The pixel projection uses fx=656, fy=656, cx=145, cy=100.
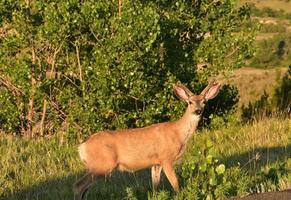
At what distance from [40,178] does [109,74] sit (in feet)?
14.6

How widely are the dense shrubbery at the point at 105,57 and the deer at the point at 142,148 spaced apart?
3887 millimetres

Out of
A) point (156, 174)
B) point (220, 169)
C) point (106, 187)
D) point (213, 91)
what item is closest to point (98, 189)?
point (106, 187)

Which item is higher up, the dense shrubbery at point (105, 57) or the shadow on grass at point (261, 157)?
the dense shrubbery at point (105, 57)

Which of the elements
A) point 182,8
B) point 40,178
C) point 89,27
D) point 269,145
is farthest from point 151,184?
point 182,8

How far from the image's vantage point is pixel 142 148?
8.03m

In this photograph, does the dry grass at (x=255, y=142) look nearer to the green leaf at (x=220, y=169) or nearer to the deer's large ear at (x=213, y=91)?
the deer's large ear at (x=213, y=91)

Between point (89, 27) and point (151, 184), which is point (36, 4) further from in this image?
point (151, 184)

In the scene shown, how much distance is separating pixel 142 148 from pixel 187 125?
0.79 meters

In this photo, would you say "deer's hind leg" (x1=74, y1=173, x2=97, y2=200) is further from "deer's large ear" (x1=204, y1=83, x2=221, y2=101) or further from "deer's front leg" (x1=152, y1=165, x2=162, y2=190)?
"deer's large ear" (x1=204, y1=83, x2=221, y2=101)

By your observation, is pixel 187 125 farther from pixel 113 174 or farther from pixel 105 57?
pixel 105 57

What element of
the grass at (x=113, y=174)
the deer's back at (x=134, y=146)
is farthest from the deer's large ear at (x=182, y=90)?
the grass at (x=113, y=174)

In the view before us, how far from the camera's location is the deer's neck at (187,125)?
27.6ft

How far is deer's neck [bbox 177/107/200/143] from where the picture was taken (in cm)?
840

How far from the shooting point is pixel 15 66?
43.2 feet
